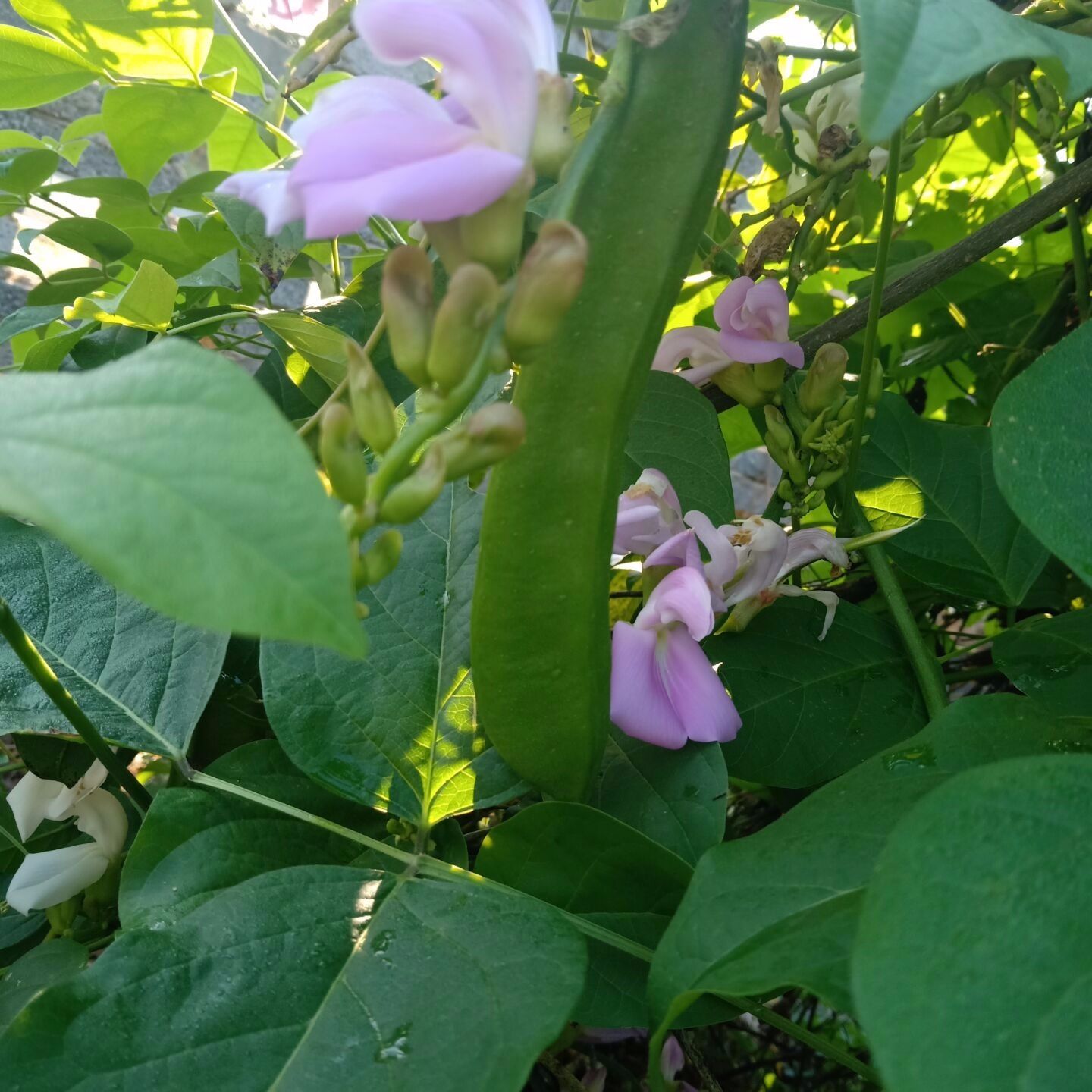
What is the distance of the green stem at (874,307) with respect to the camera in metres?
0.46

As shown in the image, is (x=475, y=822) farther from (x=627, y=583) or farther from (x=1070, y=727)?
(x=1070, y=727)

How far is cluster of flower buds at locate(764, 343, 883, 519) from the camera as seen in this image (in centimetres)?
52

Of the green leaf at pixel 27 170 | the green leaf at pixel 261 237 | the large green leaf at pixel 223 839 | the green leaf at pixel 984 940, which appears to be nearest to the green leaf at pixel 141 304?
the green leaf at pixel 261 237

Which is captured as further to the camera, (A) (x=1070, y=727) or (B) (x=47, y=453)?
(A) (x=1070, y=727)

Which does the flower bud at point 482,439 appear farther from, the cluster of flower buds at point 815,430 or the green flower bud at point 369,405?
the cluster of flower buds at point 815,430

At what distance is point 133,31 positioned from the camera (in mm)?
618

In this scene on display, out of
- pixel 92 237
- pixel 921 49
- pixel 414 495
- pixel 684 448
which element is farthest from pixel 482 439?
pixel 92 237

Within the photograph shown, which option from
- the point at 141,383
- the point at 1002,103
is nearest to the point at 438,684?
the point at 141,383

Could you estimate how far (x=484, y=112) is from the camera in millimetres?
262

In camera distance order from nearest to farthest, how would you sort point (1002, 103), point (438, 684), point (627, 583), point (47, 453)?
point (47, 453), point (438, 684), point (627, 583), point (1002, 103)

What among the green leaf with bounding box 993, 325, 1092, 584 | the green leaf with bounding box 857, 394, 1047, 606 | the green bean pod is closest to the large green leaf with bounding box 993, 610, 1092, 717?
the green leaf with bounding box 857, 394, 1047, 606

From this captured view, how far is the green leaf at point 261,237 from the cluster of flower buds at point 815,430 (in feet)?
1.02

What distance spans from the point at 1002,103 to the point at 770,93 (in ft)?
1.13

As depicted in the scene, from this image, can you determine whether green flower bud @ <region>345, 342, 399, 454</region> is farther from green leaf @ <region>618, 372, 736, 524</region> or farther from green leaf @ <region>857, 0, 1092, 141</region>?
green leaf @ <region>618, 372, 736, 524</region>
